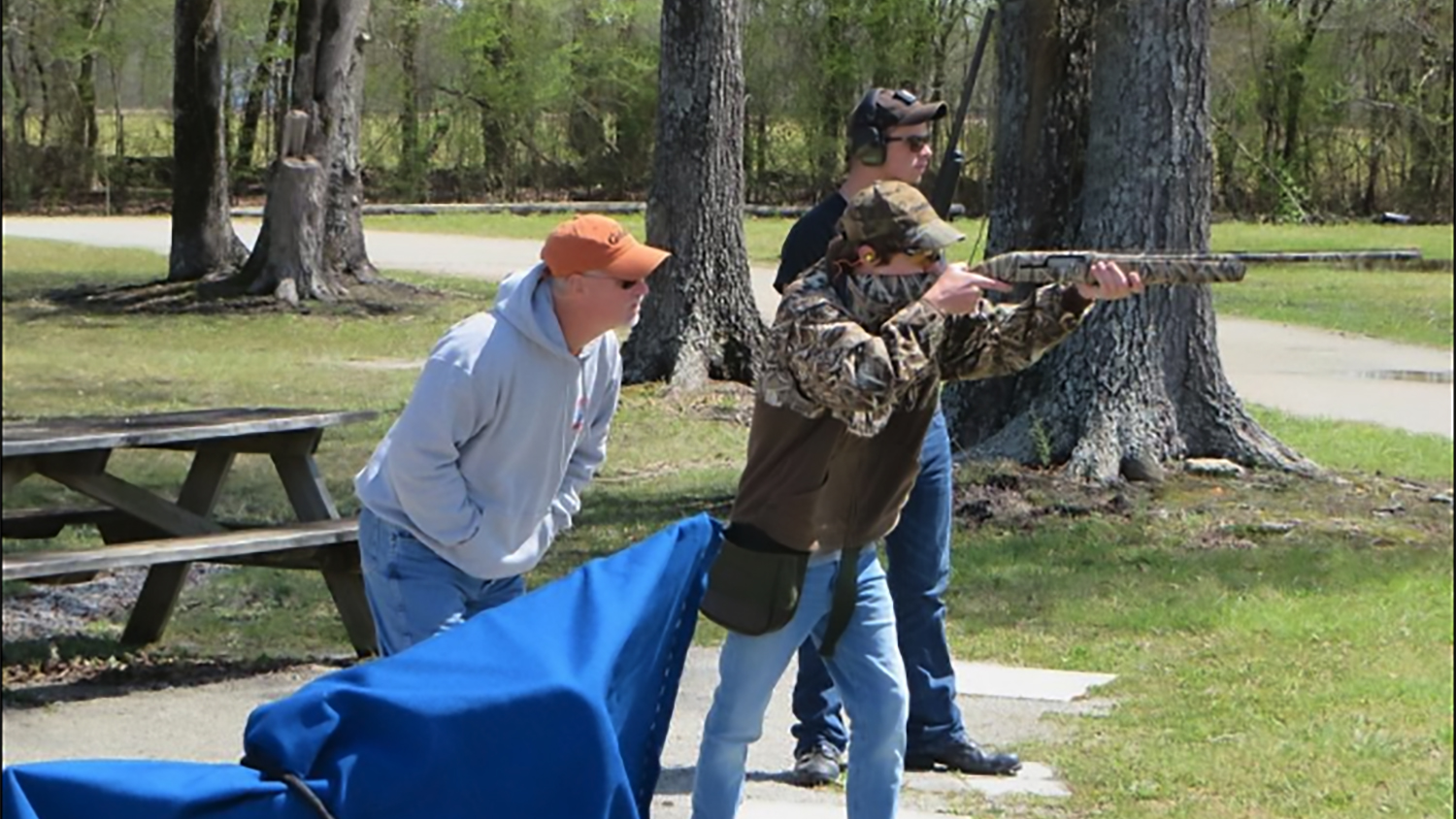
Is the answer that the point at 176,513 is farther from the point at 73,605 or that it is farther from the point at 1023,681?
the point at 1023,681

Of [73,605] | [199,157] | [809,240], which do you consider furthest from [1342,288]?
[809,240]

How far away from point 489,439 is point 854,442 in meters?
0.77

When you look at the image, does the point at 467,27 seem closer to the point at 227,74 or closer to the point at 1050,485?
the point at 227,74

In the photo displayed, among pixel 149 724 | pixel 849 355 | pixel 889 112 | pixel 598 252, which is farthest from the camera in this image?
pixel 149 724

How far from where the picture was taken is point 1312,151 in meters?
35.5

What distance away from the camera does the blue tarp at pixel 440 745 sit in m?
3.11

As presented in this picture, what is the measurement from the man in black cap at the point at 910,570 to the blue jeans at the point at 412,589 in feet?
4.71

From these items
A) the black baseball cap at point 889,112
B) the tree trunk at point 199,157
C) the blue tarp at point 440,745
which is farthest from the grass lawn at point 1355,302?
the blue tarp at point 440,745

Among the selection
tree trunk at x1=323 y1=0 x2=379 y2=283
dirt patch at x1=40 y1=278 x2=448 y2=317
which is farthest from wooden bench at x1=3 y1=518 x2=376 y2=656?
tree trunk at x1=323 y1=0 x2=379 y2=283

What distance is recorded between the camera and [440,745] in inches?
128

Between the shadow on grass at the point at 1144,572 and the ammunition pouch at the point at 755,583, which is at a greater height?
the ammunition pouch at the point at 755,583

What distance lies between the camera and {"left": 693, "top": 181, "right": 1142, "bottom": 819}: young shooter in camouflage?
4395mm

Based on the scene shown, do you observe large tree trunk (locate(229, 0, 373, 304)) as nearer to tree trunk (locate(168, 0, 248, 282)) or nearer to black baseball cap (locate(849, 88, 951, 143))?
tree trunk (locate(168, 0, 248, 282))

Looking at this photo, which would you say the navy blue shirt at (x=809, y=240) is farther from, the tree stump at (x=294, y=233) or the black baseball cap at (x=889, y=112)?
the tree stump at (x=294, y=233)
